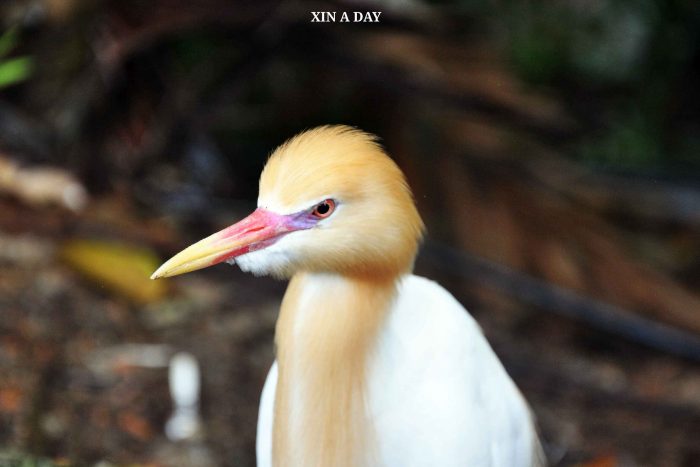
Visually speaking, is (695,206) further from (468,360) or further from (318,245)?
(318,245)

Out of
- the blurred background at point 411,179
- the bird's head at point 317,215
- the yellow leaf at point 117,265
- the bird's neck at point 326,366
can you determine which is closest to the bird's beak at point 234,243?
the bird's head at point 317,215

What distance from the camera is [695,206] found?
2711mm

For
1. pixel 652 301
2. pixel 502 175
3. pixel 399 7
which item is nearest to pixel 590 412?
pixel 652 301

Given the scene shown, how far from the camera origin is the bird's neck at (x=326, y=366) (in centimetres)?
130

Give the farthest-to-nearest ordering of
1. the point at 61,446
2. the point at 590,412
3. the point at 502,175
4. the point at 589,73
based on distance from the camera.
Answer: the point at 589,73, the point at 502,175, the point at 590,412, the point at 61,446

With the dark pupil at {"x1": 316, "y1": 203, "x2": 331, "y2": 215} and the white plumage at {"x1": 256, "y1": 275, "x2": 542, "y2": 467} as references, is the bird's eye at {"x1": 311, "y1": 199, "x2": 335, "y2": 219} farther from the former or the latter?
the white plumage at {"x1": 256, "y1": 275, "x2": 542, "y2": 467}

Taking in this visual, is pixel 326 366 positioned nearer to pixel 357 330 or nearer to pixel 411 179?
pixel 357 330

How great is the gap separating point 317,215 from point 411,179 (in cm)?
153

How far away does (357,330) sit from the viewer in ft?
4.32

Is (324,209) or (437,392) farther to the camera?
(437,392)

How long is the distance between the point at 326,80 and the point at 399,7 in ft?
1.22

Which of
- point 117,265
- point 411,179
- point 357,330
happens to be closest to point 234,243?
point 357,330

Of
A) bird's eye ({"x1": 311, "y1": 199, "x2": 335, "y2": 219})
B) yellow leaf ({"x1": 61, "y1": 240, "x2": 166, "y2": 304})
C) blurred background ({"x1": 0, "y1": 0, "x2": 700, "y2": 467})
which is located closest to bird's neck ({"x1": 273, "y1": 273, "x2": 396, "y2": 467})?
bird's eye ({"x1": 311, "y1": 199, "x2": 335, "y2": 219})

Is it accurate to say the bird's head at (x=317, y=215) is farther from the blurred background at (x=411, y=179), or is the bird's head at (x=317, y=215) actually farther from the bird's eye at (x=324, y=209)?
the blurred background at (x=411, y=179)
